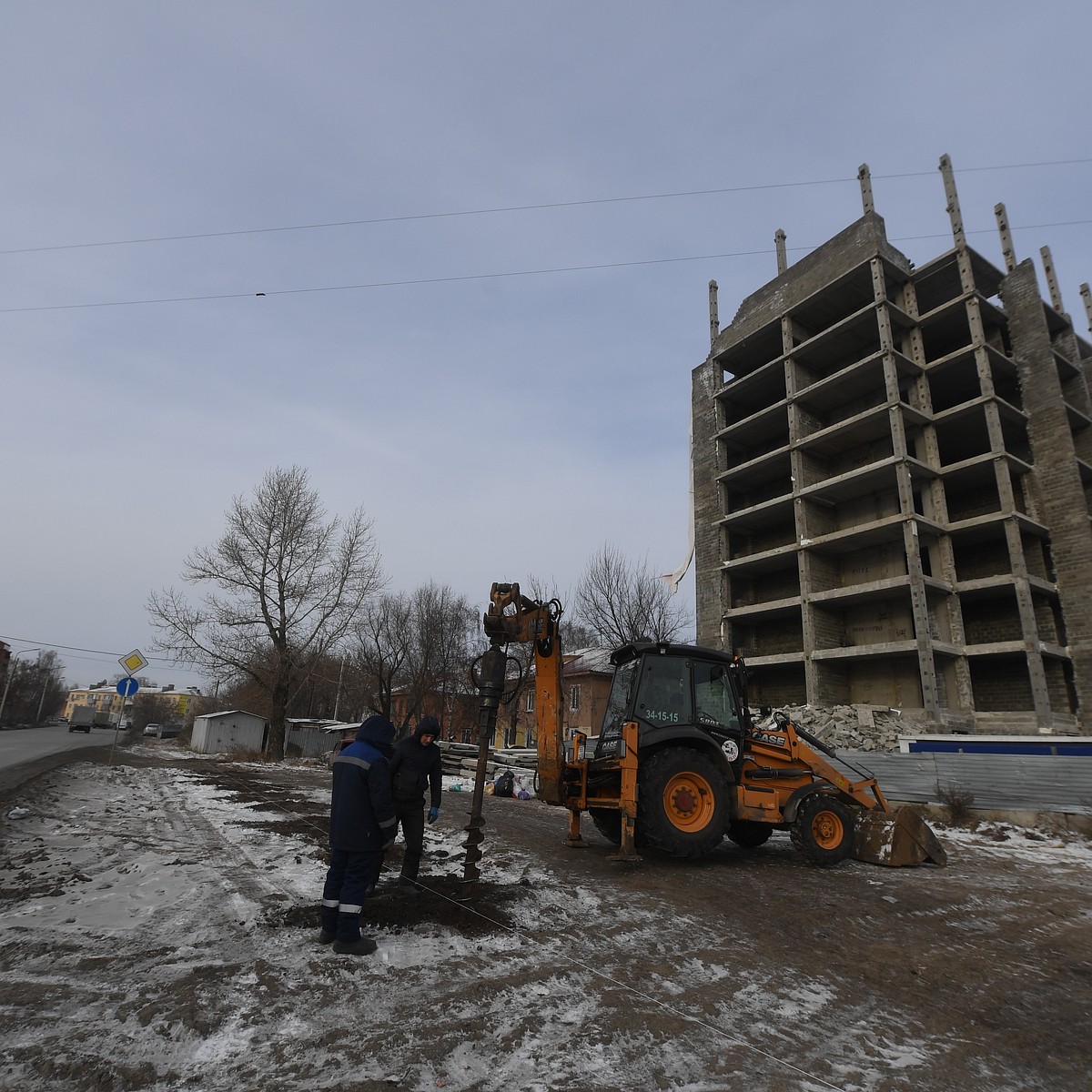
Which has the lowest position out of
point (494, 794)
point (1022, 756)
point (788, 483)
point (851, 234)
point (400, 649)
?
point (494, 794)

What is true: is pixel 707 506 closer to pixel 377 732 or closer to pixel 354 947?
pixel 377 732

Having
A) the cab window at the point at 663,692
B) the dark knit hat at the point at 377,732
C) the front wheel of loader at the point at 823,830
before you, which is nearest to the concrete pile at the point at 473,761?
the front wheel of loader at the point at 823,830

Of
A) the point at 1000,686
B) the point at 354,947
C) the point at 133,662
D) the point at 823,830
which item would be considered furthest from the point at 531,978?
the point at 1000,686

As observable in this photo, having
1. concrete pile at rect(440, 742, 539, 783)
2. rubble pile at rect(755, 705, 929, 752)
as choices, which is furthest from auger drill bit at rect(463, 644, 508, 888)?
rubble pile at rect(755, 705, 929, 752)

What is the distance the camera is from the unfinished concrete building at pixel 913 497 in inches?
886

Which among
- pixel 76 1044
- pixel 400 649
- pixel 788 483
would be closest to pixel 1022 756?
pixel 76 1044

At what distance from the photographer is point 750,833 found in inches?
371

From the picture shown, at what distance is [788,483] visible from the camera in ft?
100

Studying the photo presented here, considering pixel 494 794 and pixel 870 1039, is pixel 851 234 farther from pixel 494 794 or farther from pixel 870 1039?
pixel 870 1039

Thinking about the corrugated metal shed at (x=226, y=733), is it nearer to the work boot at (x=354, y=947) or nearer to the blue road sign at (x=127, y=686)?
the blue road sign at (x=127, y=686)

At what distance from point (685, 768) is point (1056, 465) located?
Answer: 24.3 meters

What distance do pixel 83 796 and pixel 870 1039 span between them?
498 inches

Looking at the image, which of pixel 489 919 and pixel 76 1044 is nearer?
pixel 76 1044

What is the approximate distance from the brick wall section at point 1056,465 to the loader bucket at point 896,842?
721 inches
